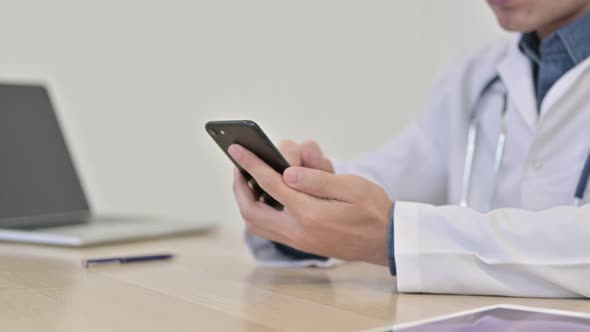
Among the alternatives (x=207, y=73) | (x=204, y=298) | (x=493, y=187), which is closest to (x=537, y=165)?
(x=493, y=187)

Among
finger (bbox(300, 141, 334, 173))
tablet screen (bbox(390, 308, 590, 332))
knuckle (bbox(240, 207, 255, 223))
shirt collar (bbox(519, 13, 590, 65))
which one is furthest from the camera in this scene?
shirt collar (bbox(519, 13, 590, 65))

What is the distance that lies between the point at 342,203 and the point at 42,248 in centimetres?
58

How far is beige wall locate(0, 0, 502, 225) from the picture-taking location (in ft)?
5.88

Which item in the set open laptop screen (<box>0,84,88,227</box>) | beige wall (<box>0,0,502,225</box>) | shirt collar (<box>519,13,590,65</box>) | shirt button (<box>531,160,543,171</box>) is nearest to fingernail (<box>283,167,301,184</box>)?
shirt button (<box>531,160,543,171</box>)

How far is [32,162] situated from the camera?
1.41 metres

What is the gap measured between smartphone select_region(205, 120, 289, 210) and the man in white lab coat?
0.04 ft

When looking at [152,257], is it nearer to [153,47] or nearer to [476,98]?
[476,98]

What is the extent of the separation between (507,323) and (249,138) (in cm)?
34

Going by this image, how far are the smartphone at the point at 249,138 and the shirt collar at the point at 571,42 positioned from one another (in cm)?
58

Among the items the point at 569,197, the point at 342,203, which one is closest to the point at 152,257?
the point at 342,203

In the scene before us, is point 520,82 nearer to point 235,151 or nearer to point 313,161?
point 313,161

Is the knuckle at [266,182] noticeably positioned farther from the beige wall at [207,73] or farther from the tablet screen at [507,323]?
the beige wall at [207,73]

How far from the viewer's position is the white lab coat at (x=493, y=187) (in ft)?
2.69

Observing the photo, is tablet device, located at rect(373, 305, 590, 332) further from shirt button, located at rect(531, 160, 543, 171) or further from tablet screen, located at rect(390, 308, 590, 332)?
shirt button, located at rect(531, 160, 543, 171)
